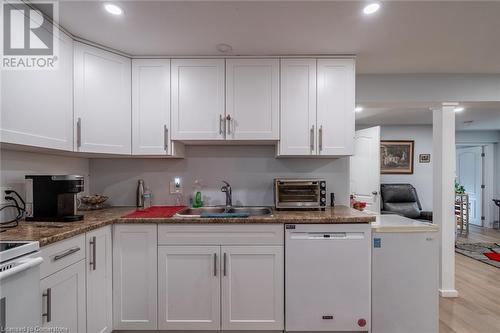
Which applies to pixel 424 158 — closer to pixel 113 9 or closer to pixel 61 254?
pixel 113 9

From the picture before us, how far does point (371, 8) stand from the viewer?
1.55 metres

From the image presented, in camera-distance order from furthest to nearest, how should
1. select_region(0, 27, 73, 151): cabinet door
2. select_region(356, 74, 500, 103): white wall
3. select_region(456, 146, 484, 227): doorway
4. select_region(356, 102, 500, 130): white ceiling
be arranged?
select_region(456, 146, 484, 227): doorway → select_region(356, 102, 500, 130): white ceiling → select_region(356, 74, 500, 103): white wall → select_region(0, 27, 73, 151): cabinet door

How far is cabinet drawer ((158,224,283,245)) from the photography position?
6.10ft

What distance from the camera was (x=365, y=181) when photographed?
3746mm

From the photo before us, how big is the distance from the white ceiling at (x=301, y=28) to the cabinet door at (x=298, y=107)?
0.45 ft

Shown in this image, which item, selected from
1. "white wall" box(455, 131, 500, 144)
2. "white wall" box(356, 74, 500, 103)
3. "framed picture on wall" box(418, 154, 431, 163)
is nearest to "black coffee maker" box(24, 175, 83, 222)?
"white wall" box(356, 74, 500, 103)

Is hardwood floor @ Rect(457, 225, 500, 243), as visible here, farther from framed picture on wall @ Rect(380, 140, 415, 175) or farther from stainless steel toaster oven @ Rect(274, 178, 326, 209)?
stainless steel toaster oven @ Rect(274, 178, 326, 209)

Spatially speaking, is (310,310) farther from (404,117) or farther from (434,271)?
(404,117)

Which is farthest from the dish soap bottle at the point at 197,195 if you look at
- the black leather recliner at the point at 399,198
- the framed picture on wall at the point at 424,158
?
the framed picture on wall at the point at 424,158

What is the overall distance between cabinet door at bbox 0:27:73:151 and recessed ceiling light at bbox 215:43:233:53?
110 cm

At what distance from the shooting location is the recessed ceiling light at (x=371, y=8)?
1.51 m

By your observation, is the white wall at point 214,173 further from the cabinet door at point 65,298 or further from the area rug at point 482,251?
the area rug at point 482,251

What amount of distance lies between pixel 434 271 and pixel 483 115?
3921 mm

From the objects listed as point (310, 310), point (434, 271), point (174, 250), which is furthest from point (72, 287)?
point (434, 271)
